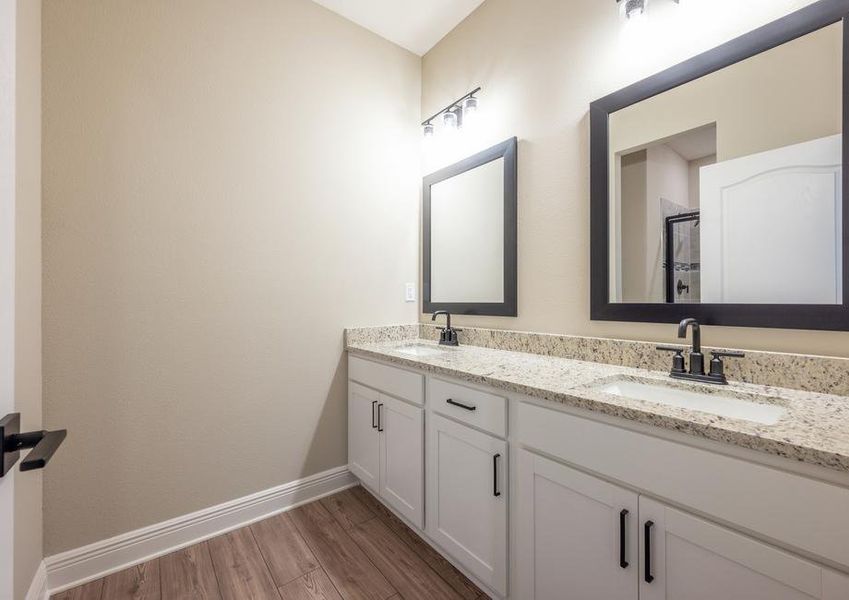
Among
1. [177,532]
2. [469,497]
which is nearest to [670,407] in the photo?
[469,497]

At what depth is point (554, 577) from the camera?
3.67 feet

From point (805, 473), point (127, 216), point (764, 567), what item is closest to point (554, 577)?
point (764, 567)

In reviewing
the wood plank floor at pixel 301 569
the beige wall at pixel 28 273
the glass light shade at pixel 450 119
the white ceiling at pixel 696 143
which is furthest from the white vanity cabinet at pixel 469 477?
the glass light shade at pixel 450 119

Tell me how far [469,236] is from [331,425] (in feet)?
4.44

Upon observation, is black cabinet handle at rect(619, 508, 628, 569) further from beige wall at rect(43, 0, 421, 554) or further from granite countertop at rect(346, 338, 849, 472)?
beige wall at rect(43, 0, 421, 554)

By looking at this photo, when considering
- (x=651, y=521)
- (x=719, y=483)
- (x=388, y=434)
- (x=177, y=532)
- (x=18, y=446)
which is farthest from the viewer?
(x=388, y=434)

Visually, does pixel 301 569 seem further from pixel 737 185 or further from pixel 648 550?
pixel 737 185

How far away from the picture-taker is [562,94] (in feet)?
5.68

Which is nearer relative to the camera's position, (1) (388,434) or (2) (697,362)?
(2) (697,362)

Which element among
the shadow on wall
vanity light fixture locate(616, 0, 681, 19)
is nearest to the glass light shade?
vanity light fixture locate(616, 0, 681, 19)

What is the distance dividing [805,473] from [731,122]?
3.59ft

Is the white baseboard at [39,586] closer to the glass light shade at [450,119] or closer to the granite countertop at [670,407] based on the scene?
the granite countertop at [670,407]

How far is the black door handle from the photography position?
0.51 meters

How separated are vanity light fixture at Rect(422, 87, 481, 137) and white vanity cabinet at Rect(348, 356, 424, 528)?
146 cm
